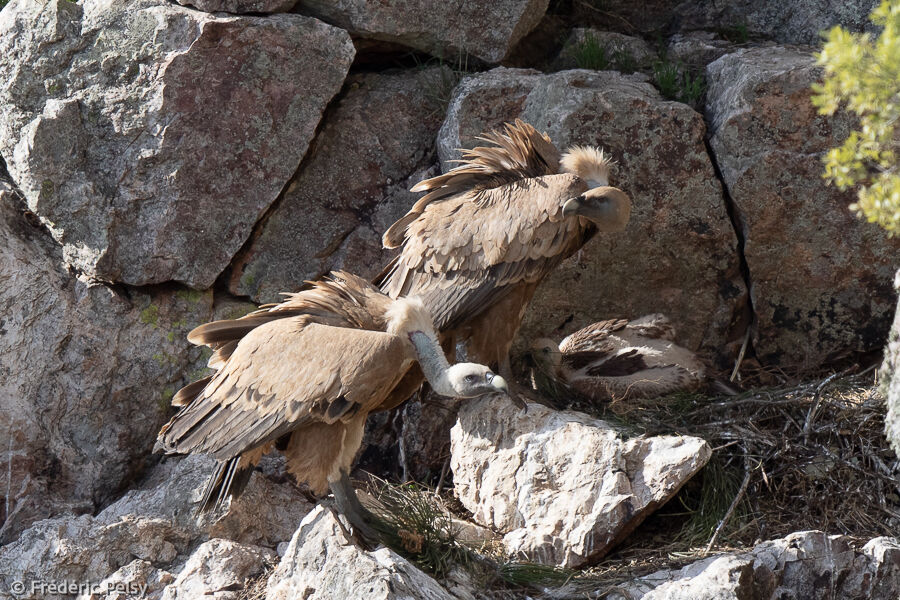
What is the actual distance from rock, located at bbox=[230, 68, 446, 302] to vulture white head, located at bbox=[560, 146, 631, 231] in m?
1.30

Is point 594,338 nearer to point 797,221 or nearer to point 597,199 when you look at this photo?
point 597,199

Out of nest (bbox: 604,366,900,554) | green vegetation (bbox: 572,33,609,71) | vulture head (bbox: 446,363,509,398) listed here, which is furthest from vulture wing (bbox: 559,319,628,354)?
green vegetation (bbox: 572,33,609,71)

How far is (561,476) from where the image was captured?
4781 mm

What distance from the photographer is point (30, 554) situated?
4895 mm

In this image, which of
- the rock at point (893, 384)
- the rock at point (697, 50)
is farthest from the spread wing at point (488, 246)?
the rock at point (697, 50)

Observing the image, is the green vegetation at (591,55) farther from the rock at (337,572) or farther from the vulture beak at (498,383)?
the rock at (337,572)

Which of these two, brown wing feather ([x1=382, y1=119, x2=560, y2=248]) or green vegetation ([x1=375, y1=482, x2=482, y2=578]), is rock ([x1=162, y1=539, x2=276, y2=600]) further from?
brown wing feather ([x1=382, y1=119, x2=560, y2=248])

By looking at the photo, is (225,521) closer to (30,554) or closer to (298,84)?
(30,554)

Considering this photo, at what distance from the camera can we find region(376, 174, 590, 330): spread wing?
507 cm

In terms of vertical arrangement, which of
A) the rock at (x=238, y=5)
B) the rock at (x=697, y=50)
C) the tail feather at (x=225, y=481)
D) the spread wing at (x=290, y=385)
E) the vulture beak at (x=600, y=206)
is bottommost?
the tail feather at (x=225, y=481)

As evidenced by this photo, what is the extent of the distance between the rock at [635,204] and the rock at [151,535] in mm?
1958

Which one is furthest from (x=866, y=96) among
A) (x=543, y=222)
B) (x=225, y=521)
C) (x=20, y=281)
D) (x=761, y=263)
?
(x=20, y=281)

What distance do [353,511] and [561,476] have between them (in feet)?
3.30

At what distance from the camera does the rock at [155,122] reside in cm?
571
